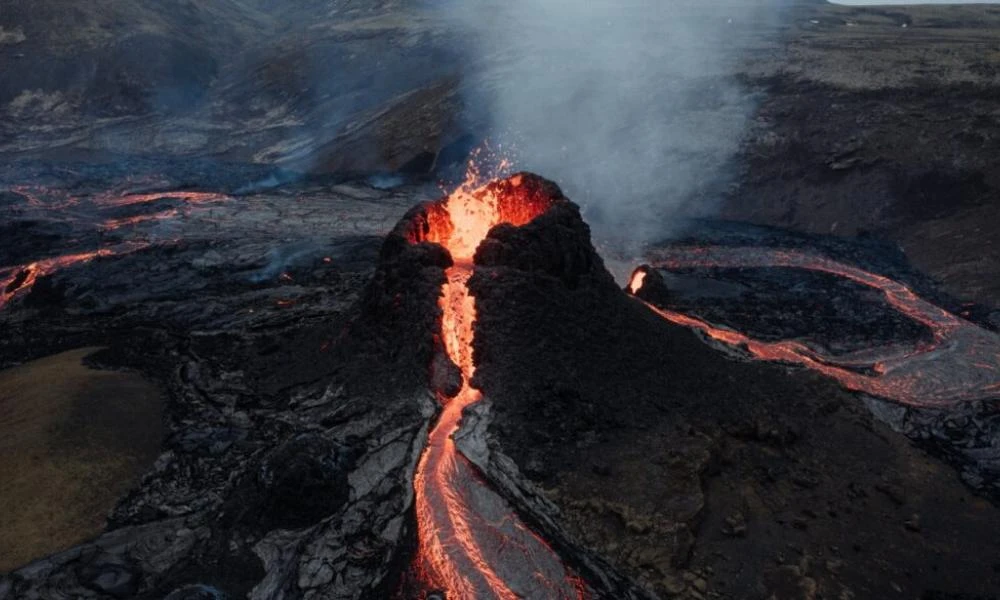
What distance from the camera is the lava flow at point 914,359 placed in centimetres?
1520

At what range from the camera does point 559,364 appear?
12.1 metres

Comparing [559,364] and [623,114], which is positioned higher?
[559,364]

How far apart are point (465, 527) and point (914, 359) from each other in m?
13.7

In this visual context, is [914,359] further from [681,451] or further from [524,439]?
[524,439]

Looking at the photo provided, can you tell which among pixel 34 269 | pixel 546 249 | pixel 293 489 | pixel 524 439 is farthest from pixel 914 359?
pixel 34 269

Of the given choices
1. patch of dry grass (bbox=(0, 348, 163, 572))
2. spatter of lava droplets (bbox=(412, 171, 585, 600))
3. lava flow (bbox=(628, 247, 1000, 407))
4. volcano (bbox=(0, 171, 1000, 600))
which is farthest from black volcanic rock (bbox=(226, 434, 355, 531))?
lava flow (bbox=(628, 247, 1000, 407))

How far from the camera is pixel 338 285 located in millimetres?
20281

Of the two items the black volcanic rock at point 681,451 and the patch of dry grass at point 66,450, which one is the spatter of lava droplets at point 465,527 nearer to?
the black volcanic rock at point 681,451

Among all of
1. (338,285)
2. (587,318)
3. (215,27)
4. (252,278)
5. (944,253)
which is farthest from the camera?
(215,27)

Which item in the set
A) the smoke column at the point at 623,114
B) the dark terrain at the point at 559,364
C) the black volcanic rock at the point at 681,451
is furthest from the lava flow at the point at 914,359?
the smoke column at the point at 623,114

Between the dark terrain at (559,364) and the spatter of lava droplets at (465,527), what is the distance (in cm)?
26

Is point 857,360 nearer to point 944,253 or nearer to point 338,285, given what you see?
point 944,253

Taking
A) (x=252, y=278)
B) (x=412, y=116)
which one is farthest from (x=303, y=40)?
(x=252, y=278)

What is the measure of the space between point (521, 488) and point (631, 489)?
5.56 ft
